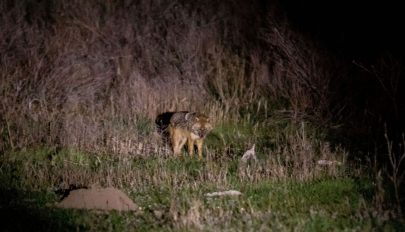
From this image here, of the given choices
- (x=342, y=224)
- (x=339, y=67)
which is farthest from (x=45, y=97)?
(x=342, y=224)

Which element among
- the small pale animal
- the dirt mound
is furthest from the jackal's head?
the dirt mound

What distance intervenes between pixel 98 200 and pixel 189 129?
347 centimetres

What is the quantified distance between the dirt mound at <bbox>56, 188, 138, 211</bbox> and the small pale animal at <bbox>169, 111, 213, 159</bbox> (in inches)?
127

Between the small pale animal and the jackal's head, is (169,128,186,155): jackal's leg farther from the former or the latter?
the jackal's head

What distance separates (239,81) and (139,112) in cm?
308

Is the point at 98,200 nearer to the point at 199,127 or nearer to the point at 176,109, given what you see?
the point at 199,127

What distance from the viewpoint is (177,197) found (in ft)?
28.6

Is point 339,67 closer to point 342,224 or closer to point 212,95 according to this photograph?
point 212,95

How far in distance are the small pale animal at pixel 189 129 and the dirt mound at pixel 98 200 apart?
322 centimetres

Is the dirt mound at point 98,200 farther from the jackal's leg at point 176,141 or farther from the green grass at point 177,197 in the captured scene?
the jackal's leg at point 176,141

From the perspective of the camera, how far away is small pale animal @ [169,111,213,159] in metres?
11.4

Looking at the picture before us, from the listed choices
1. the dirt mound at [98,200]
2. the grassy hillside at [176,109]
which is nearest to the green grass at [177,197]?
the grassy hillside at [176,109]

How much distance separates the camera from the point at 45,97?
14125mm

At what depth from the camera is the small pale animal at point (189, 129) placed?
11398 mm
